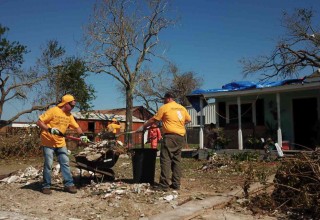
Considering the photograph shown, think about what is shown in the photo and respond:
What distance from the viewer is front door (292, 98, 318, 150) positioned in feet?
50.9

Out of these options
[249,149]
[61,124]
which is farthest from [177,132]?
[249,149]

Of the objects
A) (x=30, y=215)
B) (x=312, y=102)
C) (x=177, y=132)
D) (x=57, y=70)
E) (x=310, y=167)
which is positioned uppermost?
(x=57, y=70)

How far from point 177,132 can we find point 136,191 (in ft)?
4.68

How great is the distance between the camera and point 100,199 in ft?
22.0

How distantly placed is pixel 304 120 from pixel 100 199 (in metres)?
11.7

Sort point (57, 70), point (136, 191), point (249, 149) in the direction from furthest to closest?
point (57, 70) → point (249, 149) → point (136, 191)

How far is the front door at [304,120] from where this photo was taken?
1552cm

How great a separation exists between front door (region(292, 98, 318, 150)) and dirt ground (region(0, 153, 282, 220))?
7890 millimetres

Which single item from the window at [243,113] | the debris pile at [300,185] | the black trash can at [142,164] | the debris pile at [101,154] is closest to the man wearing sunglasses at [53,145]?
the debris pile at [101,154]

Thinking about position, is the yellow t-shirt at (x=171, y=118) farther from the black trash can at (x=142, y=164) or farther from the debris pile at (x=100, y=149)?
the debris pile at (x=100, y=149)

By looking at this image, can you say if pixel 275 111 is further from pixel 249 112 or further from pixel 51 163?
pixel 51 163

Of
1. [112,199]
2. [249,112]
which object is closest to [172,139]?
[112,199]

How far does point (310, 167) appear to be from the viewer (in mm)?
5875

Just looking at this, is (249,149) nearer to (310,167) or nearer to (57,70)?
(310,167)
